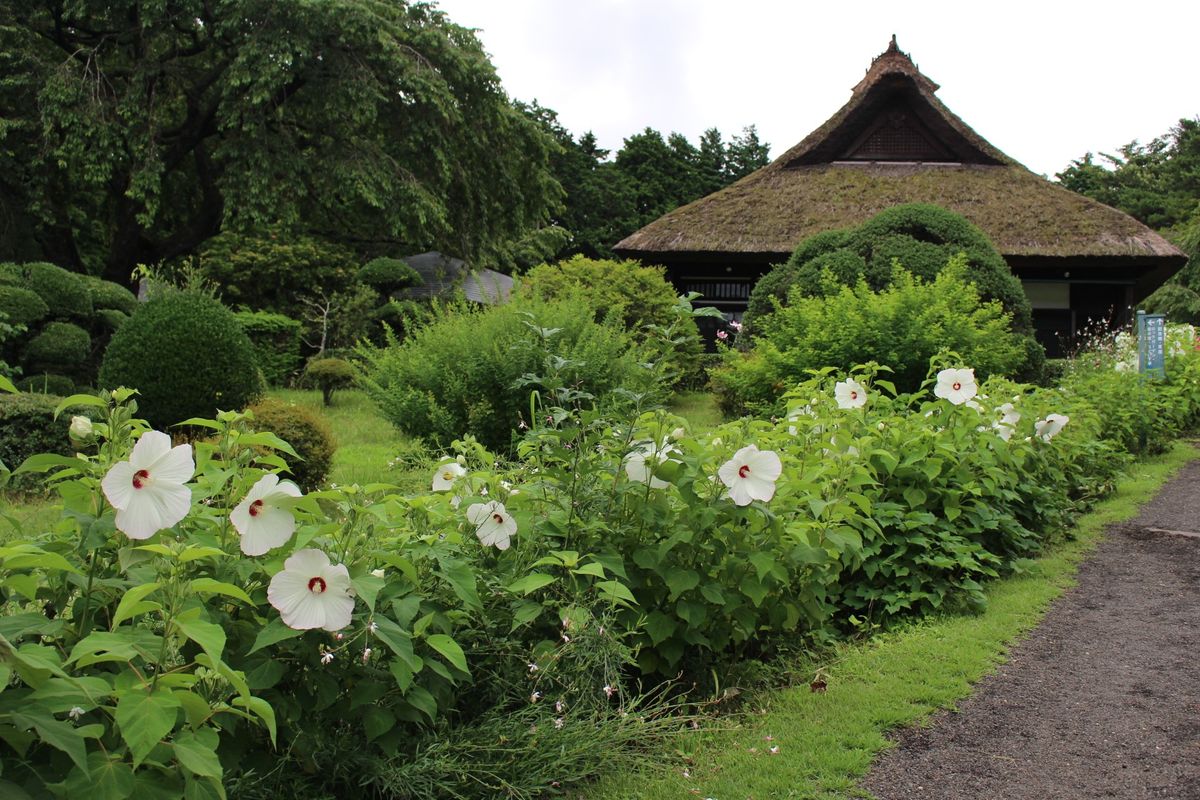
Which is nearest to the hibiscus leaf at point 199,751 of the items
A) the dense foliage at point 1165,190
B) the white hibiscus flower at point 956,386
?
the white hibiscus flower at point 956,386

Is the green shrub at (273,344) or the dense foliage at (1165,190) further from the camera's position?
the dense foliage at (1165,190)

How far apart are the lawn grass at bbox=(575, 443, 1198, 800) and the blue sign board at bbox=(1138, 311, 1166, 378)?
617 cm

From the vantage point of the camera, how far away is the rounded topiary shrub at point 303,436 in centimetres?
666

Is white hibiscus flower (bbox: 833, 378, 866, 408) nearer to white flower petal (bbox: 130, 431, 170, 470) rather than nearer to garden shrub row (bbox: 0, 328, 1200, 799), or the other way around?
garden shrub row (bbox: 0, 328, 1200, 799)

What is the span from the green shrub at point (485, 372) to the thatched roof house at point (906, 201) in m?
8.85

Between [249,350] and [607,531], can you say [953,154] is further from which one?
[607,531]

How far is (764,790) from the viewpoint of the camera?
2.41 m

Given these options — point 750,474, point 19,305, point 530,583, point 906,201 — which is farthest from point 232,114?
point 530,583

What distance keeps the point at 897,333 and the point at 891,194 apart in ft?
33.5

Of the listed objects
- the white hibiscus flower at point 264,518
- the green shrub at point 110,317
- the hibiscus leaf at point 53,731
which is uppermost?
the green shrub at point 110,317

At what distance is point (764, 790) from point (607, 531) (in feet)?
2.67

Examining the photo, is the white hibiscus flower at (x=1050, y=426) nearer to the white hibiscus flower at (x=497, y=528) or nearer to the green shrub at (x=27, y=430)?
the white hibiscus flower at (x=497, y=528)

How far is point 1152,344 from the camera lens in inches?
374

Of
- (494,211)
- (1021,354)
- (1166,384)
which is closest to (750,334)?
(1021,354)
